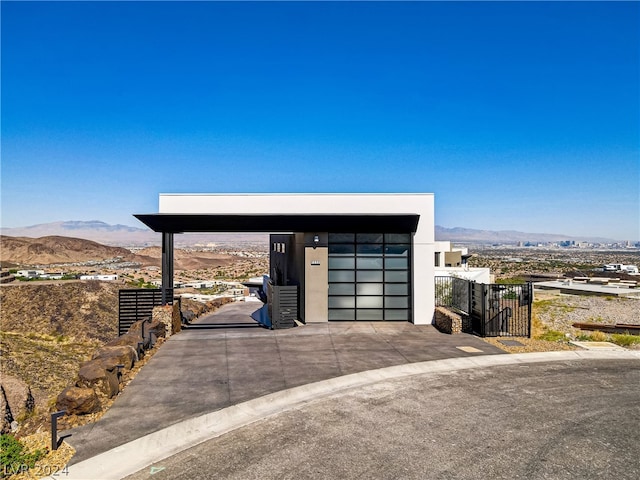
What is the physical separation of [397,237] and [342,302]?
3516mm

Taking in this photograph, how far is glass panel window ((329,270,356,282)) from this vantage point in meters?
18.5

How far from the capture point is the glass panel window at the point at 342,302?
18531 mm

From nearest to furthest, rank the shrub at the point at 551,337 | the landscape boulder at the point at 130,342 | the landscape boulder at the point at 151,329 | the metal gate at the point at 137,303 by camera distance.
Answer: the landscape boulder at the point at 130,342 < the landscape boulder at the point at 151,329 < the shrub at the point at 551,337 < the metal gate at the point at 137,303

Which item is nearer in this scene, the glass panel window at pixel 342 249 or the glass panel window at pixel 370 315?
the glass panel window at pixel 342 249

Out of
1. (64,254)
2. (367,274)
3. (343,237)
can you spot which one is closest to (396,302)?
(367,274)

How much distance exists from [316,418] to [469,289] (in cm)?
1050

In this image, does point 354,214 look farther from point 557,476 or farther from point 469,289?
point 557,476

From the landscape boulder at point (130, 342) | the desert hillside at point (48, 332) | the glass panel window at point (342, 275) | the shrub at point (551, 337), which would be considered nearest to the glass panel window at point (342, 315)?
the glass panel window at point (342, 275)

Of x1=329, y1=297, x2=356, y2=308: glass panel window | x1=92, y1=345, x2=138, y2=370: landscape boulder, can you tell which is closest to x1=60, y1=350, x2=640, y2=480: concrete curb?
x1=92, y1=345, x2=138, y2=370: landscape boulder

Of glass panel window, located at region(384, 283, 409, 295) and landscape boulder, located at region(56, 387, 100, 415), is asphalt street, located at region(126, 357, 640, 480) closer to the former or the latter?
landscape boulder, located at region(56, 387, 100, 415)

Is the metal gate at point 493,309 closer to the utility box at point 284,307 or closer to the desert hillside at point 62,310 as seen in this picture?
the utility box at point 284,307

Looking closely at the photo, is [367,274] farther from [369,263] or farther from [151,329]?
[151,329]

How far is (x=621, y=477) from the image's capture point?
6477 mm

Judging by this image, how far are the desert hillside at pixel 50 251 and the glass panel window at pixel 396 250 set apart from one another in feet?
405
